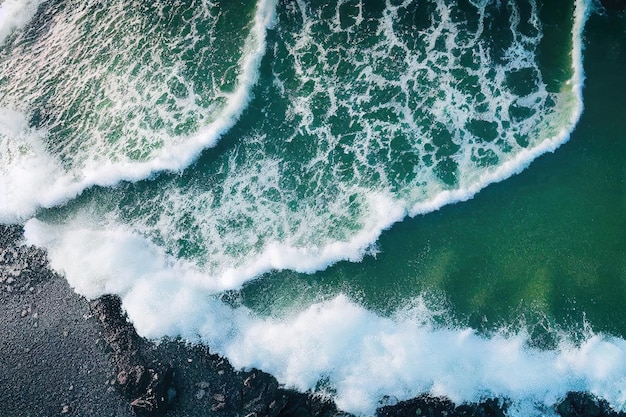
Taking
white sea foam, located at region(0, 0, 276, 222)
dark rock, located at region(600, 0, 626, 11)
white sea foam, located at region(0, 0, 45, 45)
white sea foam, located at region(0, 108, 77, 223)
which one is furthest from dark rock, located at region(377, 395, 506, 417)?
white sea foam, located at region(0, 0, 45, 45)

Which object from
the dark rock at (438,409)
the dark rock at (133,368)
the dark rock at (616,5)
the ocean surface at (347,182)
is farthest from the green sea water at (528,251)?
the dark rock at (133,368)

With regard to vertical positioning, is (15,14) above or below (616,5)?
above

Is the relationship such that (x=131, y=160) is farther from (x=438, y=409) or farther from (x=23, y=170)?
(x=438, y=409)

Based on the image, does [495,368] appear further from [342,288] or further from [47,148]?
[47,148]

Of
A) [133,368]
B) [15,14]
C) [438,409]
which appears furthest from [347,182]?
[15,14]

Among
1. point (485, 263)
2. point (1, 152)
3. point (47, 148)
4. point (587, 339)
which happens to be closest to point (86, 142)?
point (47, 148)

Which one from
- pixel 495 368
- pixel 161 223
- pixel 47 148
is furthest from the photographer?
pixel 47 148
